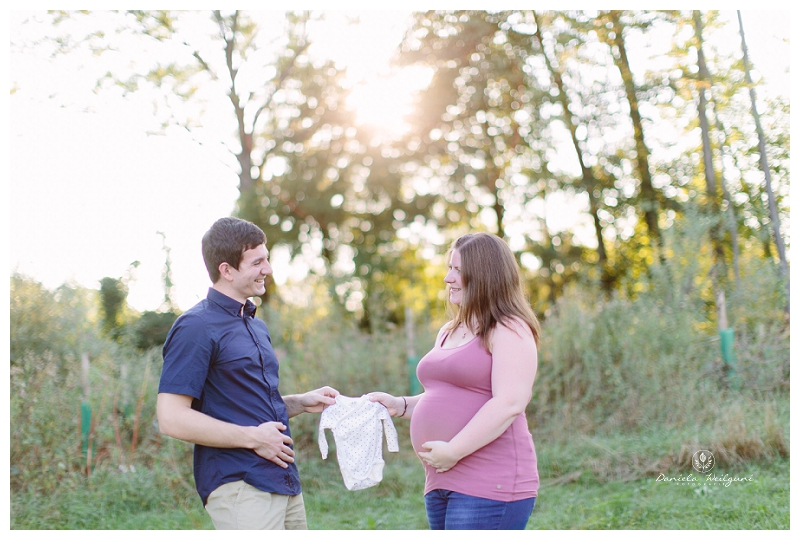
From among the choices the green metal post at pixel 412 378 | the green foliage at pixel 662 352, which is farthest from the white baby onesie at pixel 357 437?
the green metal post at pixel 412 378

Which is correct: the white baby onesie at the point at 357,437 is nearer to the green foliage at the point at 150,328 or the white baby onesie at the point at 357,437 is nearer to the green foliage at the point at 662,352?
the green foliage at the point at 662,352

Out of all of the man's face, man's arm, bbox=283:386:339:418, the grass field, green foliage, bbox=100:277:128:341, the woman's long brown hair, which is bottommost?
the grass field

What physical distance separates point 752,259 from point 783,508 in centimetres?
459

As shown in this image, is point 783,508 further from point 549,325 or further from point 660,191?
point 660,191

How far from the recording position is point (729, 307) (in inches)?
322

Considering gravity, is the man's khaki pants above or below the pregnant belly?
below

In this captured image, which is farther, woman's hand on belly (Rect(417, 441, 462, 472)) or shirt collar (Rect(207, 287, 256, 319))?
shirt collar (Rect(207, 287, 256, 319))

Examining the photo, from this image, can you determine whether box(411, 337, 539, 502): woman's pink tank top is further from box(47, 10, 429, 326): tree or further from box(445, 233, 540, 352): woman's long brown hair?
box(47, 10, 429, 326): tree

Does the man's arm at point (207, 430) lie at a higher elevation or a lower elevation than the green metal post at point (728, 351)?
higher

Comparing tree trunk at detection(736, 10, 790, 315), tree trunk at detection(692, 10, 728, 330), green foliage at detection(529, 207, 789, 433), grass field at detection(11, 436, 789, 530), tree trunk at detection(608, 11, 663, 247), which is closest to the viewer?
grass field at detection(11, 436, 789, 530)

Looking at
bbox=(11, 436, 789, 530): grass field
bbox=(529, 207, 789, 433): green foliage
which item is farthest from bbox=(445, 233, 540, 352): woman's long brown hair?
bbox=(529, 207, 789, 433): green foliage

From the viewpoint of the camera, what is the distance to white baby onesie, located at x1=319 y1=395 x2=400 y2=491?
2801 millimetres

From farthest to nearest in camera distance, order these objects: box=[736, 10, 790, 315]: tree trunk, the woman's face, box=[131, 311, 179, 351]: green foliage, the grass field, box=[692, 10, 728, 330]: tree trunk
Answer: box=[692, 10, 728, 330]: tree trunk, box=[736, 10, 790, 315]: tree trunk, box=[131, 311, 179, 351]: green foliage, the grass field, the woman's face

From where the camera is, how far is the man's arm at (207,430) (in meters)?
2.27
